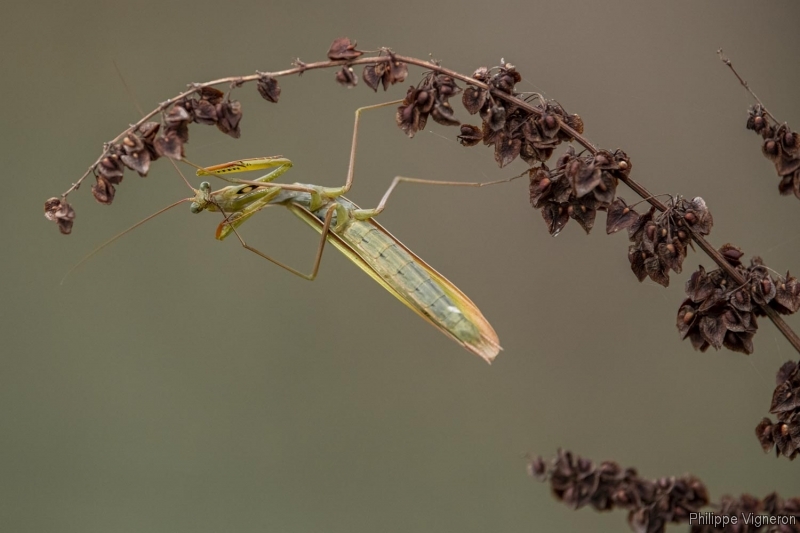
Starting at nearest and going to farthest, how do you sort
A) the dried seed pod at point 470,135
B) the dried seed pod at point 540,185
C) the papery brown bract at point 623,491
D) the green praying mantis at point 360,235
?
the papery brown bract at point 623,491, the dried seed pod at point 540,185, the dried seed pod at point 470,135, the green praying mantis at point 360,235

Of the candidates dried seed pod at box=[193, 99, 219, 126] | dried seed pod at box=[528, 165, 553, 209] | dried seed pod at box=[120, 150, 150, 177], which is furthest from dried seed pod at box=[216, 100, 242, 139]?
dried seed pod at box=[528, 165, 553, 209]

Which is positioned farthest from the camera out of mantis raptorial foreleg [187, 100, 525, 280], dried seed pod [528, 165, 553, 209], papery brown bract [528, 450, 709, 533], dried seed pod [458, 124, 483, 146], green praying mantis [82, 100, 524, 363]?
mantis raptorial foreleg [187, 100, 525, 280]

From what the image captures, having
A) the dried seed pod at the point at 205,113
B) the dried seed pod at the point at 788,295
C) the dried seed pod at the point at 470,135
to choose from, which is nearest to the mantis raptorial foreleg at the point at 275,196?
the dried seed pod at the point at 470,135

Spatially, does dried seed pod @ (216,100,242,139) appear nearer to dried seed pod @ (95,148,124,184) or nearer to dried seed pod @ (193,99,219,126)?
dried seed pod @ (193,99,219,126)

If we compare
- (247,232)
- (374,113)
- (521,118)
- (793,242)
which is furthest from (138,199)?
(793,242)

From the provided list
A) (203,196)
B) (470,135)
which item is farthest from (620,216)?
(203,196)

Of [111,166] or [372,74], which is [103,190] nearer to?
[111,166]

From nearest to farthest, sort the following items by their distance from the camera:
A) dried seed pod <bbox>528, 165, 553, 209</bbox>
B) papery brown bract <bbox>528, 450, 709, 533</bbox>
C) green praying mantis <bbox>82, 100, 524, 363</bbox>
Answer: papery brown bract <bbox>528, 450, 709, 533</bbox> < dried seed pod <bbox>528, 165, 553, 209</bbox> < green praying mantis <bbox>82, 100, 524, 363</bbox>

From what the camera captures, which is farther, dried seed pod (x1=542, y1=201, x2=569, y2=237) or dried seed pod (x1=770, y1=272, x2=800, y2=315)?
dried seed pod (x1=542, y1=201, x2=569, y2=237)

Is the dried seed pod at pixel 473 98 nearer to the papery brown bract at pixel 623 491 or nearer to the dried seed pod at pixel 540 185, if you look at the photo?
the dried seed pod at pixel 540 185
